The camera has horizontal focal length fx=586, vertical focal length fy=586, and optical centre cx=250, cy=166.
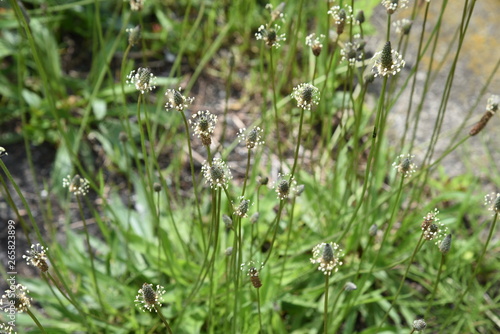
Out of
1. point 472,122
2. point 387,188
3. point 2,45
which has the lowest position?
point 387,188

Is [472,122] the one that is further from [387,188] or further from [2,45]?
[2,45]

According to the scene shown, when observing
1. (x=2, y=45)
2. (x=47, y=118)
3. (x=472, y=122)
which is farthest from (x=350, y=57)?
(x=2, y=45)

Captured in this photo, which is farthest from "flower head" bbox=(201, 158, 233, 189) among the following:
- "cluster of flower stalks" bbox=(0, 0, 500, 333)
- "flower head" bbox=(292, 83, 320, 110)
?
"cluster of flower stalks" bbox=(0, 0, 500, 333)

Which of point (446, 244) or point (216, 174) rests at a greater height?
point (216, 174)

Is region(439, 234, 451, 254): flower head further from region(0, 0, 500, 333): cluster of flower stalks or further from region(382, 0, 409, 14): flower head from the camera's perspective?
region(382, 0, 409, 14): flower head

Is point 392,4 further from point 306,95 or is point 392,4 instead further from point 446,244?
point 446,244

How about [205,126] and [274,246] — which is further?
[274,246]

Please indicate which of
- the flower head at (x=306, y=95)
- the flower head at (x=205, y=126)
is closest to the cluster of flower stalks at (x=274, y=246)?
the flower head at (x=306, y=95)

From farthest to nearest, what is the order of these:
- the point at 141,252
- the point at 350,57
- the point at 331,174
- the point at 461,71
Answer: the point at 461,71 → the point at 331,174 → the point at 141,252 → the point at 350,57

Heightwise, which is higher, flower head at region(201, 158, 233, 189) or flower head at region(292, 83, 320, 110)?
flower head at region(292, 83, 320, 110)

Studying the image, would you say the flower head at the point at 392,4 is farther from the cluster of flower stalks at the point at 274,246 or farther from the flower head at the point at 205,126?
the flower head at the point at 205,126

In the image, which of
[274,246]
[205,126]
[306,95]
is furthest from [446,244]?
[274,246]
